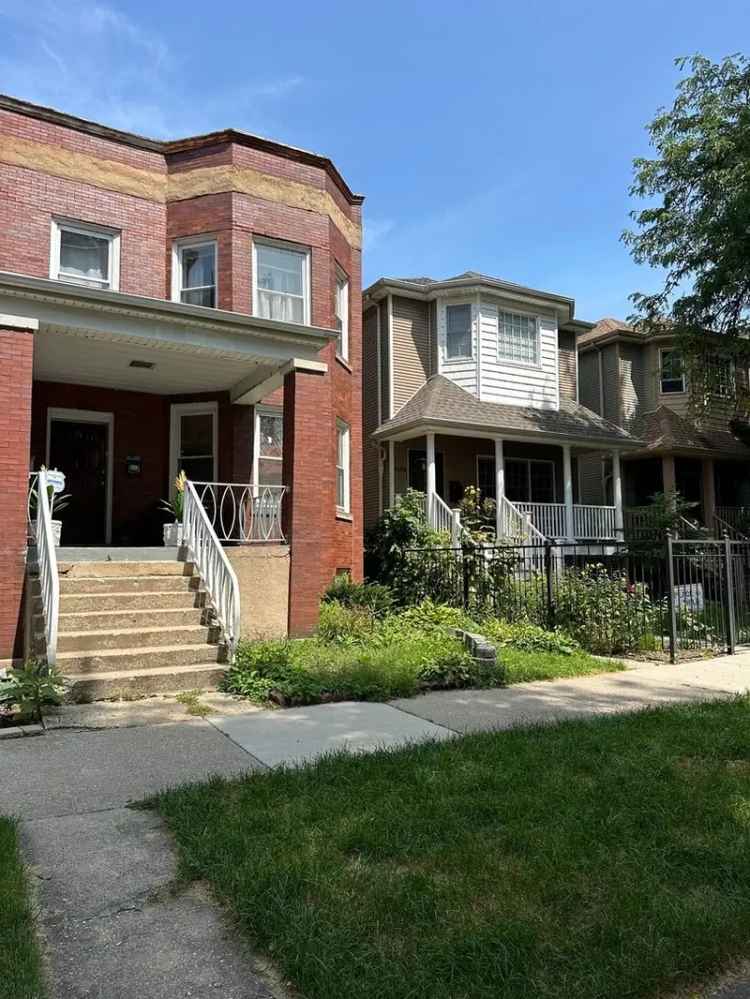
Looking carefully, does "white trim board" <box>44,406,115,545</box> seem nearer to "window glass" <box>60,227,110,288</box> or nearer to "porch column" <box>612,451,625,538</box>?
"window glass" <box>60,227,110,288</box>

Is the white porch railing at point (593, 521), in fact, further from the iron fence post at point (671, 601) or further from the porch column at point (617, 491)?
the iron fence post at point (671, 601)

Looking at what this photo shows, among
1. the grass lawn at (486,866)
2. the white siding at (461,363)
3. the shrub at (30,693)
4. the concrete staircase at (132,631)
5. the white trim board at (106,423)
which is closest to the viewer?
the grass lawn at (486,866)

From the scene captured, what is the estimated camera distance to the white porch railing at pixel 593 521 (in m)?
18.1

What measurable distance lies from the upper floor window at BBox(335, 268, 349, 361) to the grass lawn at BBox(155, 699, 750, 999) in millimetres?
10246

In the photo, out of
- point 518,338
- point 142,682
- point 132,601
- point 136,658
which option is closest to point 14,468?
point 132,601

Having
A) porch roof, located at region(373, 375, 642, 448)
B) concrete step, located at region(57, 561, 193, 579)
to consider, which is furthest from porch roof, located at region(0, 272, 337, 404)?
porch roof, located at region(373, 375, 642, 448)

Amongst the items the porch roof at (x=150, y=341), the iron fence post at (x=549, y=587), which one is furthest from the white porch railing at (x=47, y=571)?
the iron fence post at (x=549, y=587)

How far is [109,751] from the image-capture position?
5.39m

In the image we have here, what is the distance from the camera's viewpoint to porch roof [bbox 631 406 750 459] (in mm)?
20594

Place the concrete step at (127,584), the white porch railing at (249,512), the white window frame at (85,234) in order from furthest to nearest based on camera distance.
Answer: the white window frame at (85,234) → the white porch railing at (249,512) → the concrete step at (127,584)

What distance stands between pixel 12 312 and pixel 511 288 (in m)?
12.8

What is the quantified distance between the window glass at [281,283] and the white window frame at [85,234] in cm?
236

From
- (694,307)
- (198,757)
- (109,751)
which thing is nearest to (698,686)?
(198,757)

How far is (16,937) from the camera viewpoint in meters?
2.75
